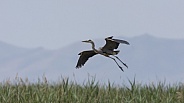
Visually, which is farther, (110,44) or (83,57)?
(83,57)

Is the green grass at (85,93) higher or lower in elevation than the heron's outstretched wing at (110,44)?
lower

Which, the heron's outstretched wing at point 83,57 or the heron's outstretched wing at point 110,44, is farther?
the heron's outstretched wing at point 83,57

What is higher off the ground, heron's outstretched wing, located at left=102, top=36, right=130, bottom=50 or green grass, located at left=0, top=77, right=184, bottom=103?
heron's outstretched wing, located at left=102, top=36, right=130, bottom=50

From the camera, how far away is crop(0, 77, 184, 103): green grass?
746cm

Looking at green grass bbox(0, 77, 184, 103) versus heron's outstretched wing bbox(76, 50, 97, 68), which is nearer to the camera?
green grass bbox(0, 77, 184, 103)

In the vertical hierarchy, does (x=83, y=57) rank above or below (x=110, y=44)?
below

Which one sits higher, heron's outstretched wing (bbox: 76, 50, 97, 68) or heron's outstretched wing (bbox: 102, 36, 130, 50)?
heron's outstretched wing (bbox: 102, 36, 130, 50)

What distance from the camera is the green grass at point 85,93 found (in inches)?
294

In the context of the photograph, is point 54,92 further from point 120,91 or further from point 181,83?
point 181,83

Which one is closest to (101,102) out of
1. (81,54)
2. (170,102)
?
(170,102)

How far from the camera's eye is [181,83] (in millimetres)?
9203

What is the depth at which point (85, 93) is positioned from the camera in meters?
7.70

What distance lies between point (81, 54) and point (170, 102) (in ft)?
7.66

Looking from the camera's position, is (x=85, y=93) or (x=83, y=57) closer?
(x=85, y=93)
